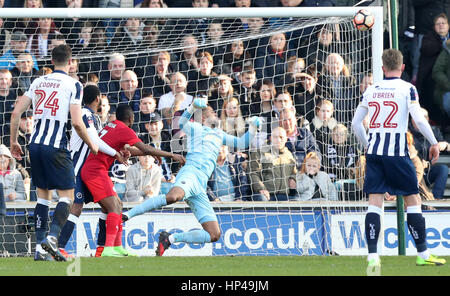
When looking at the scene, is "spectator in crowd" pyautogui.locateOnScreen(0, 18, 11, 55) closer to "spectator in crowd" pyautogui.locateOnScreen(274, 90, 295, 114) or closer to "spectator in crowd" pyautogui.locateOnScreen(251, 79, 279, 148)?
"spectator in crowd" pyautogui.locateOnScreen(251, 79, 279, 148)

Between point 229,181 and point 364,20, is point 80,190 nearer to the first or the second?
point 229,181

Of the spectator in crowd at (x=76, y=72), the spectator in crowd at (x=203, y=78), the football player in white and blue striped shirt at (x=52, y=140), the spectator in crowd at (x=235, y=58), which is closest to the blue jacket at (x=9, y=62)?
the spectator in crowd at (x=76, y=72)

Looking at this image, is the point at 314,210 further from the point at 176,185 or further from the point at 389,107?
the point at 389,107

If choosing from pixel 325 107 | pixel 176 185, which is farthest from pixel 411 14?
pixel 176 185

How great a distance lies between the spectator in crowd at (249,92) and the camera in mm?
13679

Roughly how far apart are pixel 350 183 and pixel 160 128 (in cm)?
269

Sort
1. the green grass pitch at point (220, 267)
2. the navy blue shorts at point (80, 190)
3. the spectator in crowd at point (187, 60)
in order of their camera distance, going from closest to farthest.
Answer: the green grass pitch at point (220, 267), the navy blue shorts at point (80, 190), the spectator in crowd at point (187, 60)

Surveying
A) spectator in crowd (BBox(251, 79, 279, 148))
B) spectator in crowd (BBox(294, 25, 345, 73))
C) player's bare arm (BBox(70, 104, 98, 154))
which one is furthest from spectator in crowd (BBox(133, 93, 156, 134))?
player's bare arm (BBox(70, 104, 98, 154))

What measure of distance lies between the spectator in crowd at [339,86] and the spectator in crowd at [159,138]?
7.28ft

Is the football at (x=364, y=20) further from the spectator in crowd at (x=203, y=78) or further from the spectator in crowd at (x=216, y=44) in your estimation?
the spectator in crowd at (x=203, y=78)

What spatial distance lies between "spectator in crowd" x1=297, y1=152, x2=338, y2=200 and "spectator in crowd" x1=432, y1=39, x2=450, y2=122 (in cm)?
338

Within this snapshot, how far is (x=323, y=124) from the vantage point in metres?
12.9

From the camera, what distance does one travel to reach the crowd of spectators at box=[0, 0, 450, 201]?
42.1ft

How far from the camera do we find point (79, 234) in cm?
1248
